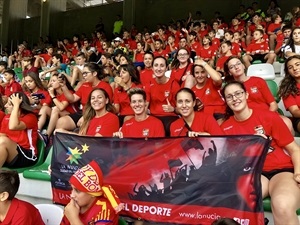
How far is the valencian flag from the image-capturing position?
257cm

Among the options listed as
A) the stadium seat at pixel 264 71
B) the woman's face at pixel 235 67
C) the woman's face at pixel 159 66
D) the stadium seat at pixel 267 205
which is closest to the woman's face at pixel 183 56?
the woman's face at pixel 159 66

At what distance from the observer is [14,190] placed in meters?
2.57

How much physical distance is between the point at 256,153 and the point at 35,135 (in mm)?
2697

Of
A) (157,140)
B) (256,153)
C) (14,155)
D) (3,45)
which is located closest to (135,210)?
(157,140)

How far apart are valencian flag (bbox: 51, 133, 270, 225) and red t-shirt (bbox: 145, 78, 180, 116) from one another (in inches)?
56.5

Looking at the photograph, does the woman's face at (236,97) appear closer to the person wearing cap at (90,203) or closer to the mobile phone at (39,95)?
the person wearing cap at (90,203)

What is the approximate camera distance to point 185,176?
2.81m

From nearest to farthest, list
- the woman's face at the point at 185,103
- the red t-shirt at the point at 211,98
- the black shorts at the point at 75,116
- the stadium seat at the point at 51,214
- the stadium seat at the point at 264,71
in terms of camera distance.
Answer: the stadium seat at the point at 51,214 < the woman's face at the point at 185,103 < the red t-shirt at the point at 211,98 < the black shorts at the point at 75,116 < the stadium seat at the point at 264,71

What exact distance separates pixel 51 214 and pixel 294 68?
2.69m

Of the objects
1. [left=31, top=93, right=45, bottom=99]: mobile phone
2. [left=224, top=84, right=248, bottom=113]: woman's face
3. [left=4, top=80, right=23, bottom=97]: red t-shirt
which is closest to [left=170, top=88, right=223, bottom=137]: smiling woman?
[left=224, top=84, right=248, bottom=113]: woman's face

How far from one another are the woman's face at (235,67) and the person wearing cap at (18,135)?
228 centimetres

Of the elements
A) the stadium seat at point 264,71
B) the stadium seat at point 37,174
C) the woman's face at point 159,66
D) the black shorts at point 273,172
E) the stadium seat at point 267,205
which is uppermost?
the stadium seat at point 264,71

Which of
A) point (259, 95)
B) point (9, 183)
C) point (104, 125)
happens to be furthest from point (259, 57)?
point (9, 183)

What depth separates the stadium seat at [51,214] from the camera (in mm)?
2730
